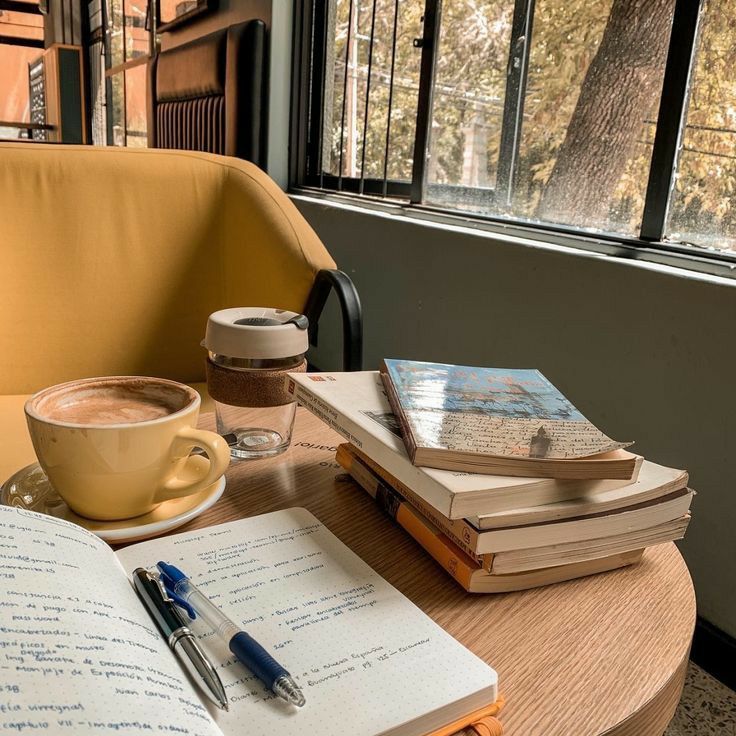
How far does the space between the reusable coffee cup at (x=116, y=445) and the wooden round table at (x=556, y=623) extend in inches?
2.5

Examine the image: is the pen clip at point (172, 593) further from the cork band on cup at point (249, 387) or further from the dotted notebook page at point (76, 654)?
the cork band on cup at point (249, 387)

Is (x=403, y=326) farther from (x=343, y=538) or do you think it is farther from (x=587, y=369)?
(x=343, y=538)

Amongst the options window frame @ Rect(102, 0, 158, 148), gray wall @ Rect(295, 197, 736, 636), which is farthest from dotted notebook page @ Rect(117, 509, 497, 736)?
window frame @ Rect(102, 0, 158, 148)

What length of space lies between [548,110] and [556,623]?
1.58 m

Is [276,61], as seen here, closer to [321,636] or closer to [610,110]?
[610,110]

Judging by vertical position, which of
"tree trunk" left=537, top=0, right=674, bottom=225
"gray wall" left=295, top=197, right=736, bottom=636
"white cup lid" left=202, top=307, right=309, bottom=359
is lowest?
"gray wall" left=295, top=197, right=736, bottom=636

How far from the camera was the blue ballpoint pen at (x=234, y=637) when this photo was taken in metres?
0.40

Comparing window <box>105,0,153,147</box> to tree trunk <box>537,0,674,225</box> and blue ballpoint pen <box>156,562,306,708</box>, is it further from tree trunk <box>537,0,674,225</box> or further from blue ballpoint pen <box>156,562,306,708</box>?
blue ballpoint pen <box>156,562,306,708</box>

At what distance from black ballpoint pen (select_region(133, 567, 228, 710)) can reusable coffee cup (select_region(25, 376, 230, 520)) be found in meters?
0.10

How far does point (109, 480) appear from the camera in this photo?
0.58 metres

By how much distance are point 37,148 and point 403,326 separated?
3.73ft

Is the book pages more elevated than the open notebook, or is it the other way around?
the book pages

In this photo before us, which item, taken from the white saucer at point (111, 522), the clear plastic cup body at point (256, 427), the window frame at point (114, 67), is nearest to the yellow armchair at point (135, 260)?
the clear plastic cup body at point (256, 427)

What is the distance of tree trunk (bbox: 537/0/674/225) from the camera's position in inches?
60.6
